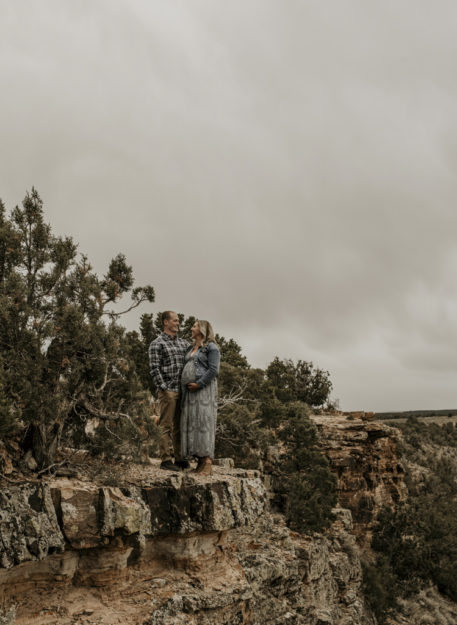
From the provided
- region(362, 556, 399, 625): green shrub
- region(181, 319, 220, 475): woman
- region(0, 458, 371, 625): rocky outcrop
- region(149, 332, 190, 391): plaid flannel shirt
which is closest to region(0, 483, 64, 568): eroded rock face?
region(0, 458, 371, 625): rocky outcrop

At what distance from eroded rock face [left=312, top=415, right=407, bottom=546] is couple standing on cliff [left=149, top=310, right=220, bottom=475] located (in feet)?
57.3

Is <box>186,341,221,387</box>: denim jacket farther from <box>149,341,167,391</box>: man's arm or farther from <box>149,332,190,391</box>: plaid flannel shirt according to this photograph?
<box>149,341,167,391</box>: man's arm

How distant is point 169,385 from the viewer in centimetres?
809

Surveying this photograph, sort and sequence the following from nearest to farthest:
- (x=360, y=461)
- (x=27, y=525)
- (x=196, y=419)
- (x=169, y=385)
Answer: (x=27, y=525)
(x=196, y=419)
(x=169, y=385)
(x=360, y=461)

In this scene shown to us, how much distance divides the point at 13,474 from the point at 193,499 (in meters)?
2.54

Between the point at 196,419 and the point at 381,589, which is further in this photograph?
the point at 381,589

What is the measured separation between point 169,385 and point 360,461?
776 inches

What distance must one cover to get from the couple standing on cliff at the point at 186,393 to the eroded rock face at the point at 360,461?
17.5 metres

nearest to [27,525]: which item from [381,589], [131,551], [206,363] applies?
[131,551]

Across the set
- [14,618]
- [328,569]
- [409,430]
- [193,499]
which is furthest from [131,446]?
[409,430]

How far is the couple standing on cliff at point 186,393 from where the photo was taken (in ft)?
25.8

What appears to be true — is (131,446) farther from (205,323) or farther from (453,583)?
(453,583)

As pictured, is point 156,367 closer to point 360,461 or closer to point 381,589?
point 381,589

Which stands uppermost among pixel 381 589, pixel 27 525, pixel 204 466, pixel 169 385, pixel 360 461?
pixel 169 385
